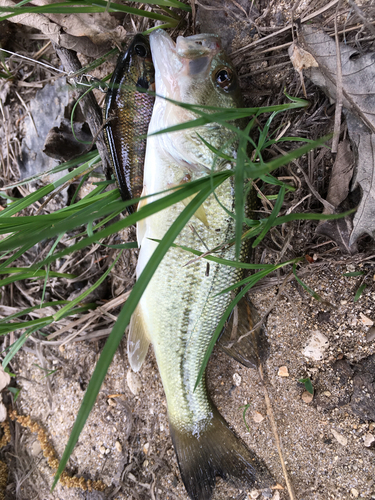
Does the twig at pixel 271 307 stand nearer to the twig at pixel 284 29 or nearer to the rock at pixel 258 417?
the rock at pixel 258 417

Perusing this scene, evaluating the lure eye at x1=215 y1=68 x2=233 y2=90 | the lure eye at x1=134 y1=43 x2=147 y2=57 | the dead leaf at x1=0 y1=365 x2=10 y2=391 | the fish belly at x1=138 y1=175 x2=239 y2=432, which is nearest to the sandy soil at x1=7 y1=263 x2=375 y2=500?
the fish belly at x1=138 y1=175 x2=239 y2=432

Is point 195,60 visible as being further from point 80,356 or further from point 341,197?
point 80,356

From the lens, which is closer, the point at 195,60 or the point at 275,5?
the point at 195,60

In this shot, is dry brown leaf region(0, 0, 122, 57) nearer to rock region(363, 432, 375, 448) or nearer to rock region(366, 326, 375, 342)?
rock region(366, 326, 375, 342)

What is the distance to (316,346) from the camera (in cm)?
175

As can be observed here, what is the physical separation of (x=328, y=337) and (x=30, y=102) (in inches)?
99.5

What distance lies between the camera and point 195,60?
1.43 m

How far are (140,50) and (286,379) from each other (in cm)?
189

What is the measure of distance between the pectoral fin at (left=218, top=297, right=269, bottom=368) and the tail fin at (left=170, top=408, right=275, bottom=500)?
0.37 meters

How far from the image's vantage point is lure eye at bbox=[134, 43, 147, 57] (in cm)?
147

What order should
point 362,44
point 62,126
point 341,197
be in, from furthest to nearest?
point 62,126 → point 341,197 → point 362,44

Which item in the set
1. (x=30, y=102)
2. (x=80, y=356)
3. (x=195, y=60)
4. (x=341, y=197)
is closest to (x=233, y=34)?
(x=195, y=60)

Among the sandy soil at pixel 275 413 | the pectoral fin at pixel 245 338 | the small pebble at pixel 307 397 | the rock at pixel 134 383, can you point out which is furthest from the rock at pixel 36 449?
the small pebble at pixel 307 397

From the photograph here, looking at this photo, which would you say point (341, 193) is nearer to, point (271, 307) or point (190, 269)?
point (271, 307)
